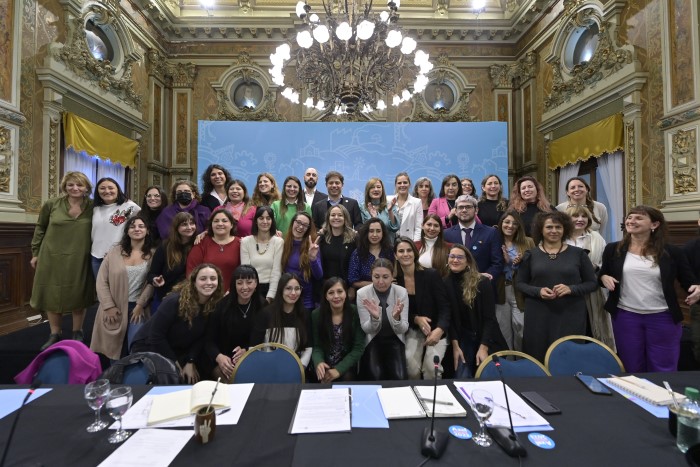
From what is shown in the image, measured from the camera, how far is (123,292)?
289 centimetres

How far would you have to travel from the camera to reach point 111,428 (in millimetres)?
1294

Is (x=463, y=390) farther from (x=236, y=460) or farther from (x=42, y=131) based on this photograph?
(x=42, y=131)

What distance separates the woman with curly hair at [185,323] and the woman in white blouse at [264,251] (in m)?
0.57

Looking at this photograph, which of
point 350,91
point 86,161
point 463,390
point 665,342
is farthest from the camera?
point 86,161

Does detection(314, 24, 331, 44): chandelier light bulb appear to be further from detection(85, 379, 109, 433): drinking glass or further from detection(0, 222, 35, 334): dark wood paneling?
detection(0, 222, 35, 334): dark wood paneling

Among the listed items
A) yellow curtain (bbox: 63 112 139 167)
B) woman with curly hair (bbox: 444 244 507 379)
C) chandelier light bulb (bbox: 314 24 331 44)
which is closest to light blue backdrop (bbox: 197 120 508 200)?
yellow curtain (bbox: 63 112 139 167)

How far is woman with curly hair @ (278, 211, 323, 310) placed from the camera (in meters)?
3.08

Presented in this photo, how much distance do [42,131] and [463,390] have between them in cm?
605

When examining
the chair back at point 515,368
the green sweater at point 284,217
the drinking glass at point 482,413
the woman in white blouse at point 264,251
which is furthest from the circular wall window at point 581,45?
the drinking glass at point 482,413

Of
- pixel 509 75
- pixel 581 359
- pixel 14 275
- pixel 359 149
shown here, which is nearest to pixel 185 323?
pixel 581 359

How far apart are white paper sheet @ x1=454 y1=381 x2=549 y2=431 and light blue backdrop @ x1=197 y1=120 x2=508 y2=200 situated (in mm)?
5355

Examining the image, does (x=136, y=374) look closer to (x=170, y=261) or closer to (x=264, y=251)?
(x=170, y=261)

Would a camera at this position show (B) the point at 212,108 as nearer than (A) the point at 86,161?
No

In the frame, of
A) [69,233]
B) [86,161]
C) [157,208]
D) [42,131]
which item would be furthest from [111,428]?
[86,161]
